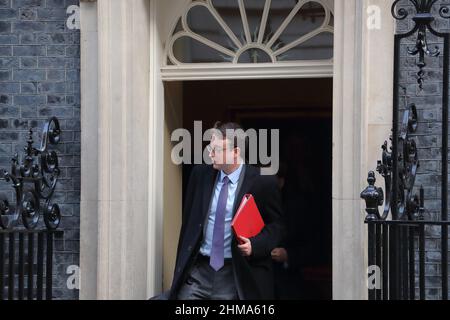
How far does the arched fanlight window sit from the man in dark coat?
0.83 m

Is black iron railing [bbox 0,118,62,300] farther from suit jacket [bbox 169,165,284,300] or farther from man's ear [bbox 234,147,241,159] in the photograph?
man's ear [bbox 234,147,241,159]

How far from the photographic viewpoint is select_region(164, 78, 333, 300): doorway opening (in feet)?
27.5

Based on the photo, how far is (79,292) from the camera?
7.66 meters

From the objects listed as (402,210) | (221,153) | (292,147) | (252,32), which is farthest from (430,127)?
(292,147)

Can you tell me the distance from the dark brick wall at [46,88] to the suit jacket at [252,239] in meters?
0.92

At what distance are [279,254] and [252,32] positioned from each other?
172 cm

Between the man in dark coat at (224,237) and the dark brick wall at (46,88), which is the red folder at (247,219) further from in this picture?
the dark brick wall at (46,88)

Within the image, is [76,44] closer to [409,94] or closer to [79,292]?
[79,292]

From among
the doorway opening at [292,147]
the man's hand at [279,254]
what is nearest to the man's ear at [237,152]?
the man's hand at [279,254]

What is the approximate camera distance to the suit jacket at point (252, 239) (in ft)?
23.4

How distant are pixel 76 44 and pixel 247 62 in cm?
131

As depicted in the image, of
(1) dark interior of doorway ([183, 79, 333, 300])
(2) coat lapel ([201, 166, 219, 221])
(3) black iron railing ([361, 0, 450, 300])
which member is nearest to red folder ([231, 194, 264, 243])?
(2) coat lapel ([201, 166, 219, 221])
